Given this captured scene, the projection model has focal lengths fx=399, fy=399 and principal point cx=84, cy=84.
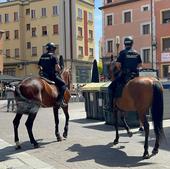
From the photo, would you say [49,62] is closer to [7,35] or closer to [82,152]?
[82,152]

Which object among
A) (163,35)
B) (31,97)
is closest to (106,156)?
(31,97)

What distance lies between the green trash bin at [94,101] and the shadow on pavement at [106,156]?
18.9 ft

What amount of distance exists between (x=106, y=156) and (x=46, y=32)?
192ft

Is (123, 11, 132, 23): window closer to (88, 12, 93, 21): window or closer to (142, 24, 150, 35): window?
(142, 24, 150, 35): window

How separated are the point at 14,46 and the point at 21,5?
7194mm

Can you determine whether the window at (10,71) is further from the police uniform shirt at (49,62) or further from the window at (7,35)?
the police uniform shirt at (49,62)

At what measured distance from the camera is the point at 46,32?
6562cm

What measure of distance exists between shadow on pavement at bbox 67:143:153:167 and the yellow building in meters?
52.7

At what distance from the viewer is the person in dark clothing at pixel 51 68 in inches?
413

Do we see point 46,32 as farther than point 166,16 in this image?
Yes

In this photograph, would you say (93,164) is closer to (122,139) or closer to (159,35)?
(122,139)

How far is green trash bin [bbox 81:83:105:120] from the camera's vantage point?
51.3 feet

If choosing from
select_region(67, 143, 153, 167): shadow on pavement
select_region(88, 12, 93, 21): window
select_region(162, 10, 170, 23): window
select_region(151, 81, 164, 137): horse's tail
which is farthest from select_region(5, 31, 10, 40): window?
select_region(151, 81, 164, 137): horse's tail

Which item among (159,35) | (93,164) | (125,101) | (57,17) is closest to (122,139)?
(125,101)
